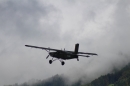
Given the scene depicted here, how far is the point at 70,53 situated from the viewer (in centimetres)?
7344

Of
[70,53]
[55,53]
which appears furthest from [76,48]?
[55,53]

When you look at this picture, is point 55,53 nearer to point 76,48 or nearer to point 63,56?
point 63,56

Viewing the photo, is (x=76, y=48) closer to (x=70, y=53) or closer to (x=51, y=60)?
(x=70, y=53)

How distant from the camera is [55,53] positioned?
7275 cm

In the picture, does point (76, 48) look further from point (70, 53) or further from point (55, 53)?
point (55, 53)

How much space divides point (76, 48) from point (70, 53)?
3.55 meters

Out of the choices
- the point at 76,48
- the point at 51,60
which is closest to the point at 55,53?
the point at 51,60

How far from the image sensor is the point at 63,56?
71625 mm

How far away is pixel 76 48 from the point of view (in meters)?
75.6

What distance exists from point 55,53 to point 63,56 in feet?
10.5

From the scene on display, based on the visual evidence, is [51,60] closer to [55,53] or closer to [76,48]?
[55,53]

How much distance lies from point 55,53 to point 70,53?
17.6 ft

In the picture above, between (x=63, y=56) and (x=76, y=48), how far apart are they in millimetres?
6719
